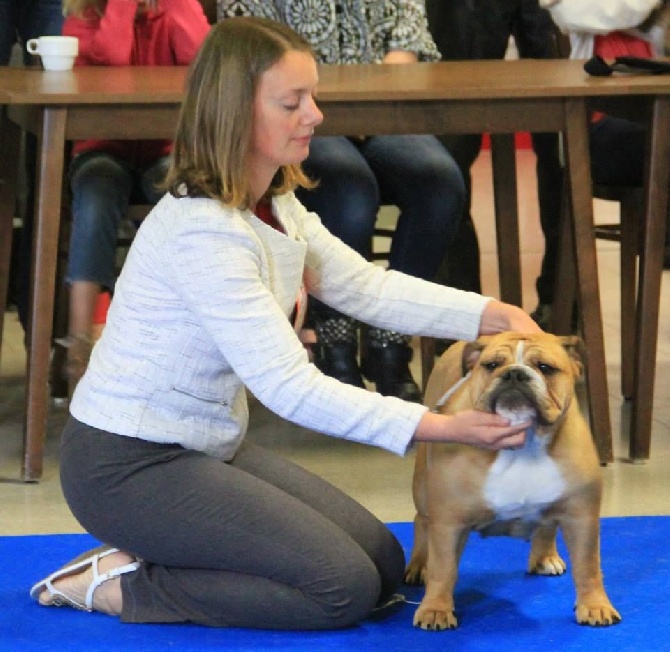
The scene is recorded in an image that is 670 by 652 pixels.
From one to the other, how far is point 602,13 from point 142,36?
1149 millimetres

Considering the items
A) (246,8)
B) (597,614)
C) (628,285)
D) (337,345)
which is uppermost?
(246,8)

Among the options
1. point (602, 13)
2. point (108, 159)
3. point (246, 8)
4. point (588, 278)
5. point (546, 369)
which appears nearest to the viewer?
point (546, 369)

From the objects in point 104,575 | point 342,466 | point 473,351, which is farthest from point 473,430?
point 342,466

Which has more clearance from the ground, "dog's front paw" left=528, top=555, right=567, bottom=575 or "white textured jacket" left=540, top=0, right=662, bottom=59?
"white textured jacket" left=540, top=0, right=662, bottom=59

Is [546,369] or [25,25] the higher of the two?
[25,25]

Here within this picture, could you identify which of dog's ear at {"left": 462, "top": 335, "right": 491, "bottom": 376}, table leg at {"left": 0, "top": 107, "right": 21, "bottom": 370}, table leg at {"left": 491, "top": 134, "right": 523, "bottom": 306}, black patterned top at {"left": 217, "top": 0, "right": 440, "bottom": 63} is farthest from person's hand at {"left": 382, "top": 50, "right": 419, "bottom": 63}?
dog's ear at {"left": 462, "top": 335, "right": 491, "bottom": 376}

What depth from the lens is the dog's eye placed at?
199 cm

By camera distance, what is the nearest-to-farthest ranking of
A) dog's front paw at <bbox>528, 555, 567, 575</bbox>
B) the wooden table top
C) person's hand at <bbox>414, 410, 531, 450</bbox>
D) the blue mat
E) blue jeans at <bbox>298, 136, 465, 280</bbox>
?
person's hand at <bbox>414, 410, 531, 450</bbox> < the blue mat < dog's front paw at <bbox>528, 555, 567, 575</bbox> < the wooden table top < blue jeans at <bbox>298, 136, 465, 280</bbox>

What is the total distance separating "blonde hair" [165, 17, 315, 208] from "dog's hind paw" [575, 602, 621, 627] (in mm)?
799

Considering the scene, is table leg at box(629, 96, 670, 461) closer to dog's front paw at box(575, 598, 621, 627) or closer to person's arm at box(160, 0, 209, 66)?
dog's front paw at box(575, 598, 621, 627)

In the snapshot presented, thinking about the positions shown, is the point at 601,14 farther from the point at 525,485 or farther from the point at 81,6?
the point at 525,485

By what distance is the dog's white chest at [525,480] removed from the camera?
6.62ft

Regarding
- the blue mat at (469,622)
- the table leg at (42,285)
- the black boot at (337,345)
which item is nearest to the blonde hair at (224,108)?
the blue mat at (469,622)

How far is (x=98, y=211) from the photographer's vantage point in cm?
296
